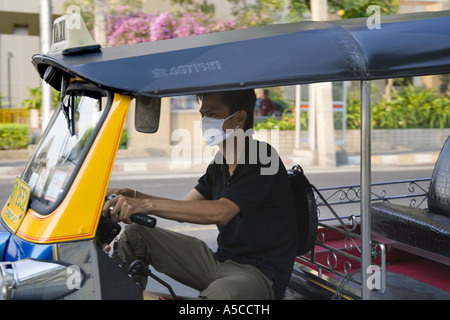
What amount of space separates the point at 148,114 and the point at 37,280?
0.73 meters

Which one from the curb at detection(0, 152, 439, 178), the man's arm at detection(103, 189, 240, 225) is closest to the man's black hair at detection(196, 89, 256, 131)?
the man's arm at detection(103, 189, 240, 225)

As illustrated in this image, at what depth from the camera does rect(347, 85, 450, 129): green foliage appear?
15.8 meters

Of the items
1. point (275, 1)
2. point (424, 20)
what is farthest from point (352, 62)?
point (275, 1)

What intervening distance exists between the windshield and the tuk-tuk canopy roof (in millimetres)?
133

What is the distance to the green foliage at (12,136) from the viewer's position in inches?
530

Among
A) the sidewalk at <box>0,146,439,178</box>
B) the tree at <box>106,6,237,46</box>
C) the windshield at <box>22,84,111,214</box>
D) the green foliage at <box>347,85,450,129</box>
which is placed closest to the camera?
the windshield at <box>22,84,111,214</box>

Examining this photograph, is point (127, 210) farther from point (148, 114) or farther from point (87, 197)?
point (148, 114)

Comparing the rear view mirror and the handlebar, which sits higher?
the rear view mirror

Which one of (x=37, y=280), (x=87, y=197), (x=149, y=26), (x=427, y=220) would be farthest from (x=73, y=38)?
(x=149, y=26)

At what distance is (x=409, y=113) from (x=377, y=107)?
0.89 metres

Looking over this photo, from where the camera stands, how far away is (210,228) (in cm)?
624

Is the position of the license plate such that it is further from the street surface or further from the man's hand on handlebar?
the street surface

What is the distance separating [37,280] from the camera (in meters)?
1.81

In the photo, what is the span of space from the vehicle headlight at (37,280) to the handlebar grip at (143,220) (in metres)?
0.25
